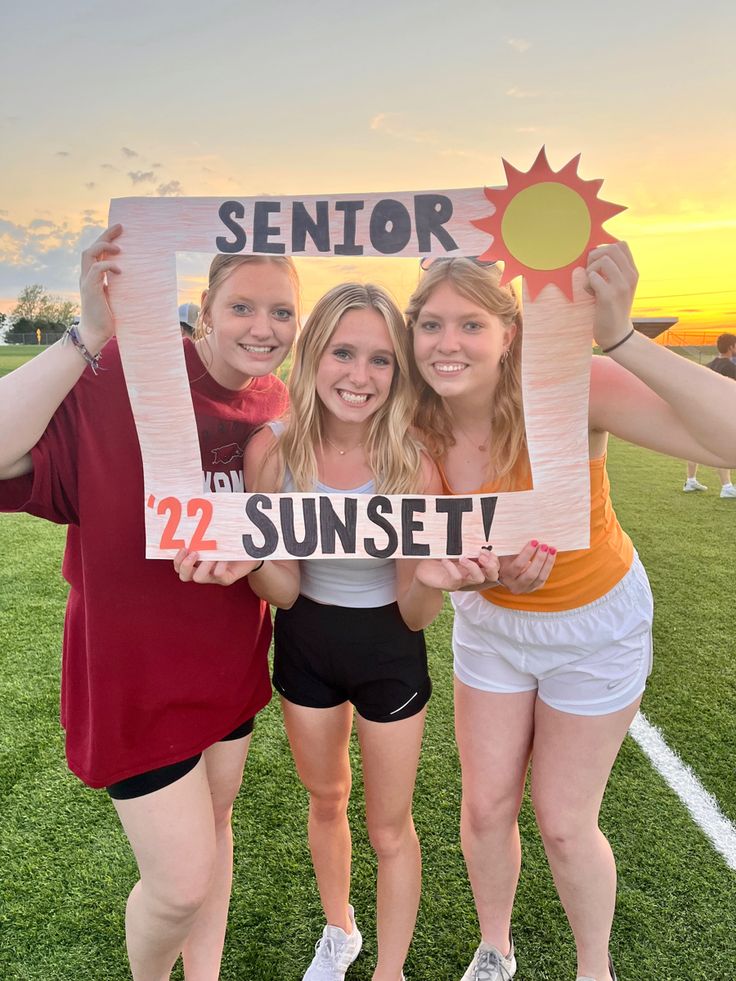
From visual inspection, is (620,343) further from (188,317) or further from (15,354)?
(15,354)

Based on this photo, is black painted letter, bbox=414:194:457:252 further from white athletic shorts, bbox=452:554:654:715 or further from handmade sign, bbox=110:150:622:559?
white athletic shorts, bbox=452:554:654:715

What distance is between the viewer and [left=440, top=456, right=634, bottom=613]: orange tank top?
64.1 inches

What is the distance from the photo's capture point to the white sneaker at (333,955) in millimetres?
1964

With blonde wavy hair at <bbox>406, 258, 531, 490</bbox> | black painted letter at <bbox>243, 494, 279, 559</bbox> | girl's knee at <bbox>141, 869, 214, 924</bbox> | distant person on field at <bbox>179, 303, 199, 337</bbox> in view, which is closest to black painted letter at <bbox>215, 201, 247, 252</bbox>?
distant person on field at <bbox>179, 303, 199, 337</bbox>

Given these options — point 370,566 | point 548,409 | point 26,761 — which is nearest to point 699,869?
point 370,566

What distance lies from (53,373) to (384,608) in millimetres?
893

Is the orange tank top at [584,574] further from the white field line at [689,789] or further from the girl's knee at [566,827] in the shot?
the white field line at [689,789]

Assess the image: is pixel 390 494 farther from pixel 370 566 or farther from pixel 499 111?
pixel 499 111

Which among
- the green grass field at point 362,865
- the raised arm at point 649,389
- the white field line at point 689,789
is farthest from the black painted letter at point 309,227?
the white field line at point 689,789

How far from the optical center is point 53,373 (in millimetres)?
1260

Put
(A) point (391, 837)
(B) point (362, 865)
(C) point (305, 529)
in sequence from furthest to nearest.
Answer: (B) point (362, 865) → (A) point (391, 837) → (C) point (305, 529)

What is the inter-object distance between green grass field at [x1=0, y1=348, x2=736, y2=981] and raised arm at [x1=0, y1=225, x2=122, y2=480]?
65.7 inches

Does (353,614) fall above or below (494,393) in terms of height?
below

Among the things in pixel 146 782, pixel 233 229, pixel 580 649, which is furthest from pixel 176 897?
pixel 233 229
